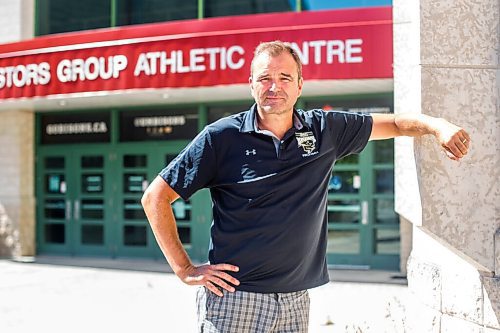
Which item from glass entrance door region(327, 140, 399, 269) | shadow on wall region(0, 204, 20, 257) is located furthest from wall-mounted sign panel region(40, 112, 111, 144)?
glass entrance door region(327, 140, 399, 269)

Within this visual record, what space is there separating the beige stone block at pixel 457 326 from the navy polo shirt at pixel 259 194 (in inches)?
47.6

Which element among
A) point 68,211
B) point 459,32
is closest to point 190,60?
point 68,211

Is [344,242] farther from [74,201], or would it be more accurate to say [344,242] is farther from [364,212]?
[74,201]

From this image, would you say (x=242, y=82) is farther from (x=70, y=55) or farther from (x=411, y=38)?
(x=411, y=38)

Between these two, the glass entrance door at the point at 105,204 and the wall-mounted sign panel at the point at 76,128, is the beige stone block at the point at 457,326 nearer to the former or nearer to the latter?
the glass entrance door at the point at 105,204

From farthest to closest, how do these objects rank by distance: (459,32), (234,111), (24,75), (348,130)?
(234,111)
(24,75)
(459,32)
(348,130)

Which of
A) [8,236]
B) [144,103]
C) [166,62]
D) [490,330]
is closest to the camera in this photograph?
[490,330]

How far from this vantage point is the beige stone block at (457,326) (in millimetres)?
3340

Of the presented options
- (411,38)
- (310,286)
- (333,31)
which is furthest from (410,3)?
(333,31)

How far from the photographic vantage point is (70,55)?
34.1ft

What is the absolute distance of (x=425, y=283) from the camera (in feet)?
12.2

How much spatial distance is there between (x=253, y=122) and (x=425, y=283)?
1.74m

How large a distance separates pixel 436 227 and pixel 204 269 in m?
1.37

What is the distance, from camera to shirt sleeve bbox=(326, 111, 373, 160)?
9.09ft
